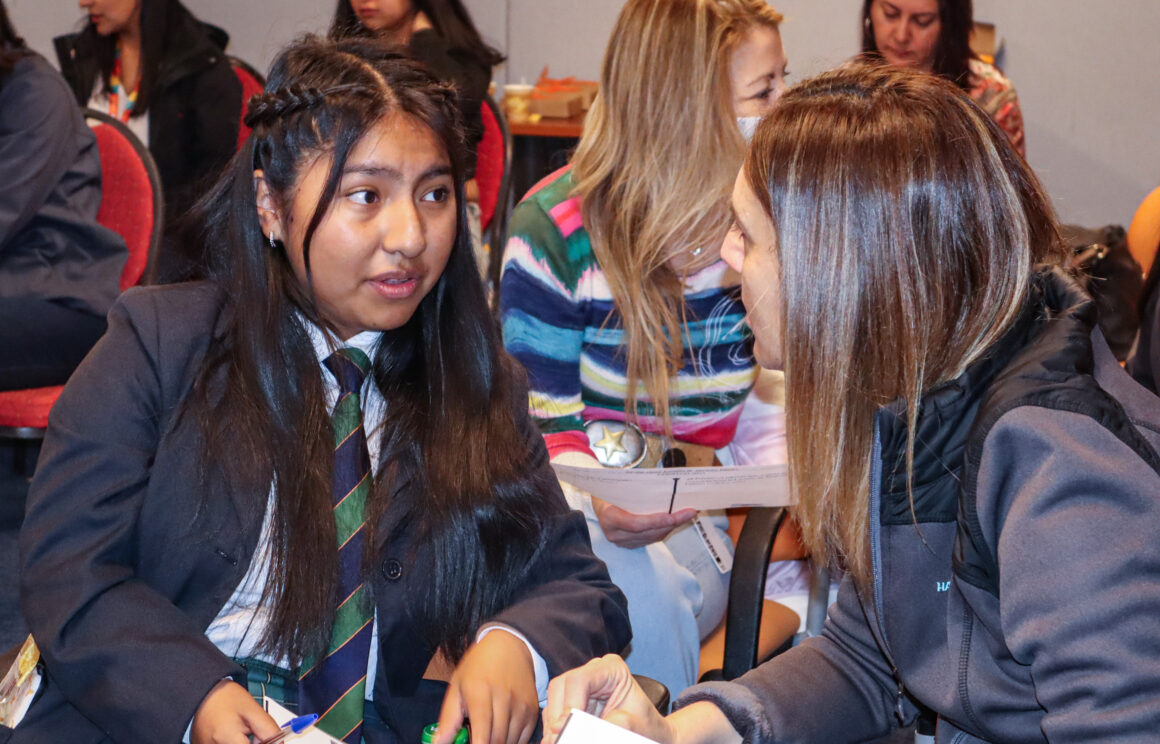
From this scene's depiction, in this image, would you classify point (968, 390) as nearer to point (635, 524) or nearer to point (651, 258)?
point (635, 524)

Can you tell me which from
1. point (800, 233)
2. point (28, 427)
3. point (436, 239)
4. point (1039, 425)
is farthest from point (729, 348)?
point (28, 427)

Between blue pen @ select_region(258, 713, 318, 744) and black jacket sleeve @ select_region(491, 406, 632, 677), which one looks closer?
blue pen @ select_region(258, 713, 318, 744)

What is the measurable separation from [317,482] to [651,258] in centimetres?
95

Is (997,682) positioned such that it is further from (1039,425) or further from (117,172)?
(117,172)

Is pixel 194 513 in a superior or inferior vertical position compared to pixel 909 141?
inferior

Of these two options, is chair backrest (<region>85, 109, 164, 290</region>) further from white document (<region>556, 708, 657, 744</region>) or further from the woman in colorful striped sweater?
white document (<region>556, 708, 657, 744</region>)

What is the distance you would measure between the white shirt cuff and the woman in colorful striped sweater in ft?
2.43

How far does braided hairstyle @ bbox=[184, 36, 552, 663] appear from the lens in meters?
1.42

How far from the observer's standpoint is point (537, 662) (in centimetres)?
142

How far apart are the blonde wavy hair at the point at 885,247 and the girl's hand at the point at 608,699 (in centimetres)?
31

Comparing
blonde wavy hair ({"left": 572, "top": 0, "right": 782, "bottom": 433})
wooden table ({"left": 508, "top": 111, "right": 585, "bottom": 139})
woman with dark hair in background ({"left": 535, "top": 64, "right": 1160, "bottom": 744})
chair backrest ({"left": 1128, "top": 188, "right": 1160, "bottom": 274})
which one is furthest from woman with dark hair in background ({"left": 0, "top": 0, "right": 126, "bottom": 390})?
chair backrest ({"left": 1128, "top": 188, "right": 1160, "bottom": 274})

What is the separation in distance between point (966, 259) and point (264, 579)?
91cm

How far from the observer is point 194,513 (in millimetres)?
1392

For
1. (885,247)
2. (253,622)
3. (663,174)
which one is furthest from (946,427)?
(663,174)
